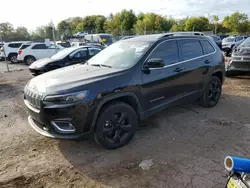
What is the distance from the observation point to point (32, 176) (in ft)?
9.61

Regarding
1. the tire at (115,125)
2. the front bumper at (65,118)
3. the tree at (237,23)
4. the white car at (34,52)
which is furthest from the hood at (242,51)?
the tree at (237,23)

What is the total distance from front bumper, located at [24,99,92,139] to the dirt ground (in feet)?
1.57

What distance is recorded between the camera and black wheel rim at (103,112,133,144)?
3.31 m

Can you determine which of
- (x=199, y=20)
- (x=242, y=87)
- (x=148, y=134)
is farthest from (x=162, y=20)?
(x=148, y=134)

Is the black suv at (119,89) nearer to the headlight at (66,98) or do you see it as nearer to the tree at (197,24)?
the headlight at (66,98)

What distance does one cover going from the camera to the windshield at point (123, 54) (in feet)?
12.1

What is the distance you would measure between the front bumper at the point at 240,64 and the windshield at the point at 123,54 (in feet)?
17.2

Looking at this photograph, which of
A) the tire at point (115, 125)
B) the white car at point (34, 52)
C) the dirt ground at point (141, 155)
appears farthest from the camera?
the white car at point (34, 52)

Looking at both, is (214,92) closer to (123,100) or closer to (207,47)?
(207,47)

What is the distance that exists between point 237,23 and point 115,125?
55870 millimetres

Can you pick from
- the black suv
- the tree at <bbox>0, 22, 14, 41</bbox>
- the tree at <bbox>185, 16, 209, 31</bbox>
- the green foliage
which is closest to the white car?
the black suv

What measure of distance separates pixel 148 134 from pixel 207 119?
1.48 m

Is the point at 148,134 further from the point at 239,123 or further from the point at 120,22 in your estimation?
the point at 120,22

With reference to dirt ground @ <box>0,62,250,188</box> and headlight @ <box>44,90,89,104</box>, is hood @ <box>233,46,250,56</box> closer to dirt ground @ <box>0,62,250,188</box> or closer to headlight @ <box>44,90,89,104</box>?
dirt ground @ <box>0,62,250,188</box>
